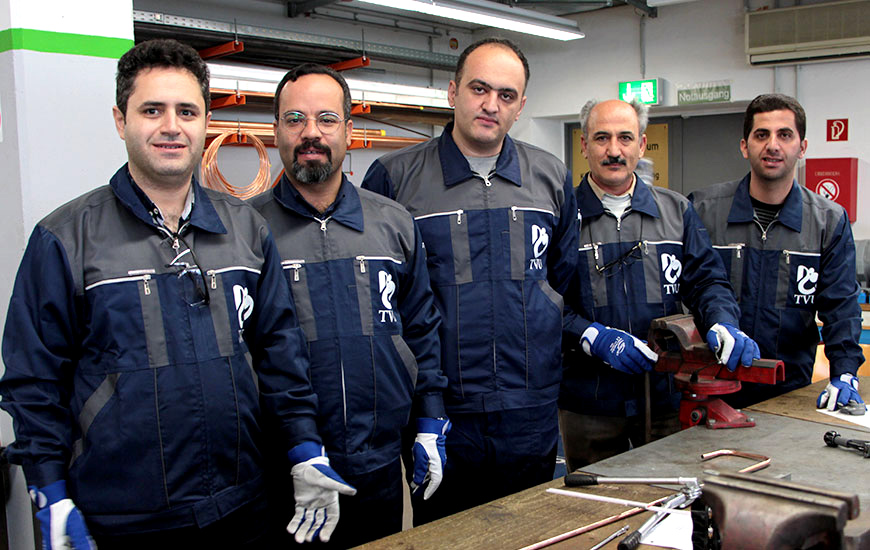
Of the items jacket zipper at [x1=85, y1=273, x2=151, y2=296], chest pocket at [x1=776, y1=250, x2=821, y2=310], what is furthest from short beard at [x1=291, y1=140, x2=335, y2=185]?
chest pocket at [x1=776, y1=250, x2=821, y2=310]

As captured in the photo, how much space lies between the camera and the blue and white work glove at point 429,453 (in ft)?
6.51

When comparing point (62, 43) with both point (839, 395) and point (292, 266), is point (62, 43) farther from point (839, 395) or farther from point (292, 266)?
point (839, 395)

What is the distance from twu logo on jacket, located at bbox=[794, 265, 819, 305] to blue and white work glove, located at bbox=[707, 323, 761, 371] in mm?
530

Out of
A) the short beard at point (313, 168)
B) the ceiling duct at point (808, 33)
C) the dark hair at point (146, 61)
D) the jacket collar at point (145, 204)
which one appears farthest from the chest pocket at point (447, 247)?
the ceiling duct at point (808, 33)

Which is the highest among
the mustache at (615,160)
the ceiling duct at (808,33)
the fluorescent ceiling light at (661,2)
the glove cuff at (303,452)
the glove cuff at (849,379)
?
the fluorescent ceiling light at (661,2)

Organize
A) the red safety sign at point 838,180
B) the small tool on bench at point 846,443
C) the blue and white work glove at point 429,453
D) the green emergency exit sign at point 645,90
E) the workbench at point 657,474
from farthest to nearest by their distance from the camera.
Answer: the green emergency exit sign at point 645,90 < the red safety sign at point 838,180 < the blue and white work glove at point 429,453 < the small tool on bench at point 846,443 < the workbench at point 657,474

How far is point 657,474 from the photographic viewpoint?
175 cm

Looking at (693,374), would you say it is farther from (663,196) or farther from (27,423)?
(27,423)

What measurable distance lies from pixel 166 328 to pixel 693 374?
1370 millimetres

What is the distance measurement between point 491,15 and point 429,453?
433 cm

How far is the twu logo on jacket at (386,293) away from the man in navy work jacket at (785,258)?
127 centimetres

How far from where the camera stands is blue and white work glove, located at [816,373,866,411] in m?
2.27

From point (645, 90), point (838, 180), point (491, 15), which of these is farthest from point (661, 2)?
point (838, 180)

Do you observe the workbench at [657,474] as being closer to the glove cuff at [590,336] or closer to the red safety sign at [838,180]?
the glove cuff at [590,336]
